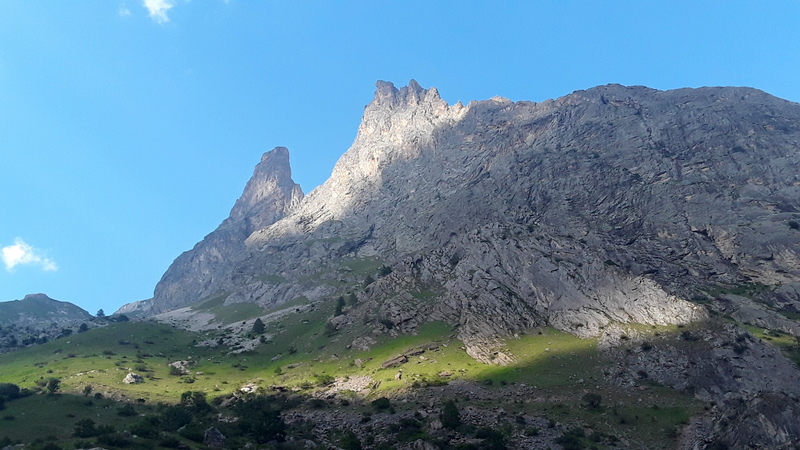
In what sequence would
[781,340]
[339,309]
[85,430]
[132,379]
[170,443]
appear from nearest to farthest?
[170,443], [85,430], [781,340], [132,379], [339,309]

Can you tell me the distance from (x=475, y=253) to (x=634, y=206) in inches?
2059

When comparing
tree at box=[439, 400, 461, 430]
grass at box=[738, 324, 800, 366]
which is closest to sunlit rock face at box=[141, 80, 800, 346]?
grass at box=[738, 324, 800, 366]

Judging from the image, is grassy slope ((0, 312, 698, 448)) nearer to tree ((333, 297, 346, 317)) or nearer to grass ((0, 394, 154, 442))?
grass ((0, 394, 154, 442))

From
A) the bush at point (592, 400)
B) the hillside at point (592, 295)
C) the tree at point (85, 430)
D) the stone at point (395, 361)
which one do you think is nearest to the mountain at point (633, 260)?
the hillside at point (592, 295)

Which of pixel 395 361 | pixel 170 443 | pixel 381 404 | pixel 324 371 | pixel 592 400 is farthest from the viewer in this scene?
pixel 324 371

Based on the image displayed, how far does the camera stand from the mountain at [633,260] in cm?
8169

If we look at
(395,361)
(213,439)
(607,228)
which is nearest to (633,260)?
(607,228)

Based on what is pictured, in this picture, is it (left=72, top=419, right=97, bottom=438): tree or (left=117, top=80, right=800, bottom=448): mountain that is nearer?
(left=72, top=419, right=97, bottom=438): tree

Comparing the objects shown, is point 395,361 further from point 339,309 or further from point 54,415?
point 54,415

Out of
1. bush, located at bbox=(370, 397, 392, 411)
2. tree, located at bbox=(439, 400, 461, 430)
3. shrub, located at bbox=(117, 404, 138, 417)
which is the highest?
shrub, located at bbox=(117, 404, 138, 417)

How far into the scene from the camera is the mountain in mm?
81688

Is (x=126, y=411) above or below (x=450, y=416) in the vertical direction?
above

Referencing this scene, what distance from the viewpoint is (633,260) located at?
398 ft

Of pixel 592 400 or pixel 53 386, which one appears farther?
pixel 53 386
